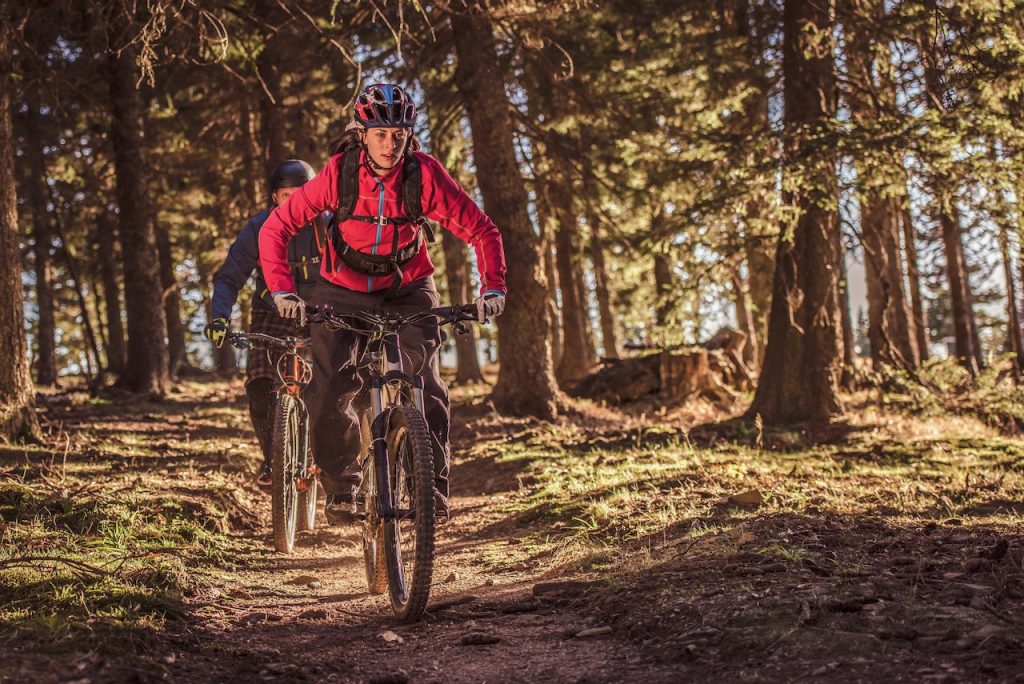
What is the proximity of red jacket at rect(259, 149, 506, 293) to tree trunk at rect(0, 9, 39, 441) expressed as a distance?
4923mm

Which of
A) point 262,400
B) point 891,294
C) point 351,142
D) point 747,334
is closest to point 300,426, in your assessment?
point 262,400

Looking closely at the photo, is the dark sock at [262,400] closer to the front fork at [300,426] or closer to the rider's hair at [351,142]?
the front fork at [300,426]

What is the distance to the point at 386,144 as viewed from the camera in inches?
208

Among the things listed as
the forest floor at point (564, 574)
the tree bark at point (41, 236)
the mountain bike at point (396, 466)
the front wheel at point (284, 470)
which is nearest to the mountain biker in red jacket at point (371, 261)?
the mountain bike at point (396, 466)

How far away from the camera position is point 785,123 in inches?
465

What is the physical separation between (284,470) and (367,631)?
8.19ft

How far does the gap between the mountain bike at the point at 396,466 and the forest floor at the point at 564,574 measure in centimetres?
24

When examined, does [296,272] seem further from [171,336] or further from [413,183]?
[171,336]

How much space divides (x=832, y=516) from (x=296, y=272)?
14.7 feet

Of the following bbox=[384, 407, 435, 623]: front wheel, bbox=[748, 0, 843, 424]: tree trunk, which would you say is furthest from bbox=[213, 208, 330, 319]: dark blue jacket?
bbox=[748, 0, 843, 424]: tree trunk

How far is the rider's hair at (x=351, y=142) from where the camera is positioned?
5488 millimetres

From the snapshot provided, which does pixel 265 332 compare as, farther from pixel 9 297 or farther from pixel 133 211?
pixel 133 211

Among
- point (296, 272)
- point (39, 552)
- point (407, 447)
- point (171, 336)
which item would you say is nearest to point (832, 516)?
point (407, 447)

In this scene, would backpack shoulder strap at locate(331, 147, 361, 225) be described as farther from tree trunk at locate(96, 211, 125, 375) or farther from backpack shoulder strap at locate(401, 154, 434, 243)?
tree trunk at locate(96, 211, 125, 375)
